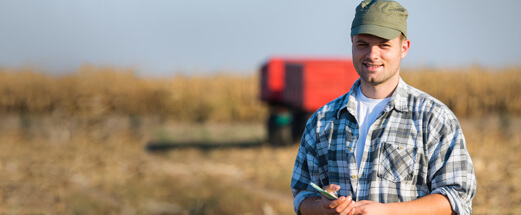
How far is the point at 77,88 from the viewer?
16828mm

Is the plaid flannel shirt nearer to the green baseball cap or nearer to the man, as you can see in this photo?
the man

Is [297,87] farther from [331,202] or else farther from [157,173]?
[331,202]

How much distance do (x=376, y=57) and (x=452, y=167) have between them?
0.48 meters

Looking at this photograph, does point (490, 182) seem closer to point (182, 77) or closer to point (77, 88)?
point (77, 88)

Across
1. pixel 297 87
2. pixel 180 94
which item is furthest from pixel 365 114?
pixel 180 94

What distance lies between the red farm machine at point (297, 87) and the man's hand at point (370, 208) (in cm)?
853

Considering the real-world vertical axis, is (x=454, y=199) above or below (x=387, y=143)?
below

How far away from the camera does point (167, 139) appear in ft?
58.1

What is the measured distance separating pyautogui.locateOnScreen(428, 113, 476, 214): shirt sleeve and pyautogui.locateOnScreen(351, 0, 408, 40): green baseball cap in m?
0.38

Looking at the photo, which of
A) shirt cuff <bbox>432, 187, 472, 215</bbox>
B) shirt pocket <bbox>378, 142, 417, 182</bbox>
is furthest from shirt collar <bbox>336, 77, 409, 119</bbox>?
shirt cuff <bbox>432, 187, 472, 215</bbox>

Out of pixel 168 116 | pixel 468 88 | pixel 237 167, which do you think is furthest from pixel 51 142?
pixel 468 88

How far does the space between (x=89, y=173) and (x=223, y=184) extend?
8.19 feet

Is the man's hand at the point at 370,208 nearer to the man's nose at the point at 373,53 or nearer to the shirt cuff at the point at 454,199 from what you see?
the shirt cuff at the point at 454,199

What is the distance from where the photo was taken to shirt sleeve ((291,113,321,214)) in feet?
7.46
